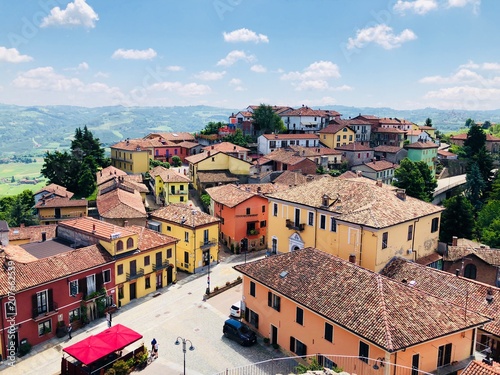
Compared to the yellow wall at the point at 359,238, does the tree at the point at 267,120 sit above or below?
above

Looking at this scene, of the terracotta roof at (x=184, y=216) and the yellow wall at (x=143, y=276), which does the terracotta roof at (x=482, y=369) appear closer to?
the yellow wall at (x=143, y=276)

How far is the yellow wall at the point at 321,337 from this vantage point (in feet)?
67.2

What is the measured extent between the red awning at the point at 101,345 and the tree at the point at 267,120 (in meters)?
77.6

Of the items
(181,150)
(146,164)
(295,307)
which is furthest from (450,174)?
(295,307)

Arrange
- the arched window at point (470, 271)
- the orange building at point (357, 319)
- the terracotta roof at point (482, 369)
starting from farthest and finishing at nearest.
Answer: the arched window at point (470, 271), the orange building at point (357, 319), the terracotta roof at point (482, 369)

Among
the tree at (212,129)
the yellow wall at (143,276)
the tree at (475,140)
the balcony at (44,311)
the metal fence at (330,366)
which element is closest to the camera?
the metal fence at (330,366)

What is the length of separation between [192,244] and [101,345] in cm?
1859

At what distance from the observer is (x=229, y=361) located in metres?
26.0

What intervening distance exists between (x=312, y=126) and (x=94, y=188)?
5708cm

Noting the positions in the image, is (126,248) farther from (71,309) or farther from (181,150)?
(181,150)

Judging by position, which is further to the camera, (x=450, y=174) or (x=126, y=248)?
(x=450, y=174)

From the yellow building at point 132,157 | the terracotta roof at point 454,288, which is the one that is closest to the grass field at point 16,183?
the yellow building at point 132,157

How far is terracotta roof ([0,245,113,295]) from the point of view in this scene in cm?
2841

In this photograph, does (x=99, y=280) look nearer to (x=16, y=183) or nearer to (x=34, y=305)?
(x=34, y=305)
